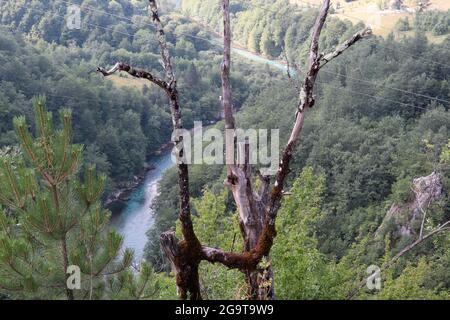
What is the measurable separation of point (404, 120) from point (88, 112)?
2356 cm

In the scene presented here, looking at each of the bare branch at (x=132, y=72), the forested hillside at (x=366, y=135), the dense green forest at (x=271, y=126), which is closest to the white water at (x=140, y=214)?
the dense green forest at (x=271, y=126)

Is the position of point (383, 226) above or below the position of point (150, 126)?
above

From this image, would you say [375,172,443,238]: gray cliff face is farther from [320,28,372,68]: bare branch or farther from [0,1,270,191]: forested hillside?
[0,1,270,191]: forested hillside

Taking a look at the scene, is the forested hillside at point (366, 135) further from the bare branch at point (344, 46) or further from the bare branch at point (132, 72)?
the bare branch at point (132, 72)

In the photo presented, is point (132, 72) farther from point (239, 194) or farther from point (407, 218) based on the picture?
point (407, 218)

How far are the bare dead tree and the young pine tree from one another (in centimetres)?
82

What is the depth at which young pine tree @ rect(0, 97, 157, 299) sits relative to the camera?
4.54 m

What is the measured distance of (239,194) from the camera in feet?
16.0

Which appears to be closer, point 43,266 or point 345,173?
point 43,266

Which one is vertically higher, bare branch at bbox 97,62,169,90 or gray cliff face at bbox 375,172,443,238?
bare branch at bbox 97,62,169,90

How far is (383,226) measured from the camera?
20672 mm

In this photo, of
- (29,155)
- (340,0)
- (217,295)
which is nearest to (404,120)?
(217,295)

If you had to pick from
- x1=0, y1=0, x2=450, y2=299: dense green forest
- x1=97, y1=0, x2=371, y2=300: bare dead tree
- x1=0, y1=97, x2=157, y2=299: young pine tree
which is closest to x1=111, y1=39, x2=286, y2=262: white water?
x1=0, y1=0, x2=450, y2=299: dense green forest
